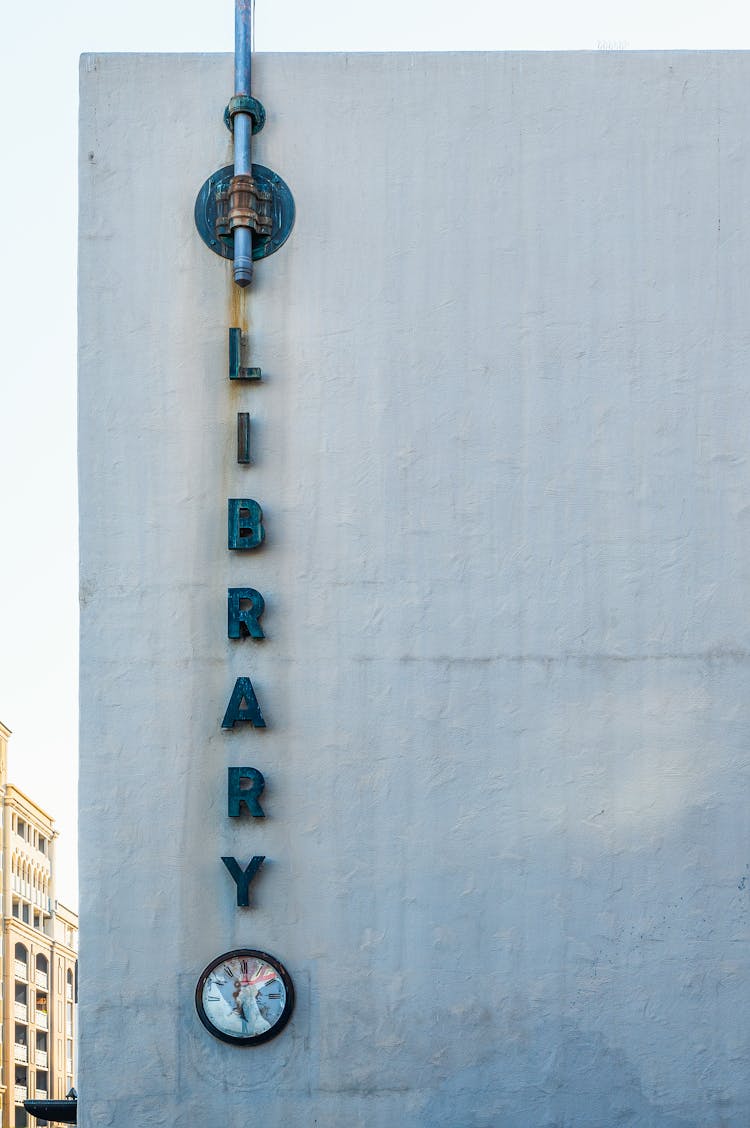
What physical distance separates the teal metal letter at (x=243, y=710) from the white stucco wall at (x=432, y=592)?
6.4 inches

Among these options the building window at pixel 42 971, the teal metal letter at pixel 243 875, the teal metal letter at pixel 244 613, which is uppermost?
the building window at pixel 42 971

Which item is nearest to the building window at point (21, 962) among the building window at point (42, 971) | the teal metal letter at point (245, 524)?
the building window at point (42, 971)

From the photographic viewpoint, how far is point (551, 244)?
15117mm

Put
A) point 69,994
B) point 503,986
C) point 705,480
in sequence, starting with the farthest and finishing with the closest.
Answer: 1. point 69,994
2. point 705,480
3. point 503,986

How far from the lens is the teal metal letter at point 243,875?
13789 mm

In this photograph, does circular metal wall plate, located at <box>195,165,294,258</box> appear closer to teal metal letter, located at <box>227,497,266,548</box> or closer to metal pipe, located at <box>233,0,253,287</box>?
metal pipe, located at <box>233,0,253,287</box>

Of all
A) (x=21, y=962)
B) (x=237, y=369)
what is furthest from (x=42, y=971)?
(x=237, y=369)

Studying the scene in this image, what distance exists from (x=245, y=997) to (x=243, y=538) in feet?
13.4

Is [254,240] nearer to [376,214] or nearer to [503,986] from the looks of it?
[376,214]

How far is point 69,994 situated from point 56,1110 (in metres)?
96.2

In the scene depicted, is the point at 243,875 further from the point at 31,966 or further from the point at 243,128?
the point at 31,966

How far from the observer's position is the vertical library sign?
44.9 feet

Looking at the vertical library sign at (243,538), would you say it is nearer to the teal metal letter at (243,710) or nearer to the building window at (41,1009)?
the teal metal letter at (243,710)

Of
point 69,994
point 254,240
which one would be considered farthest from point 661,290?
point 69,994
